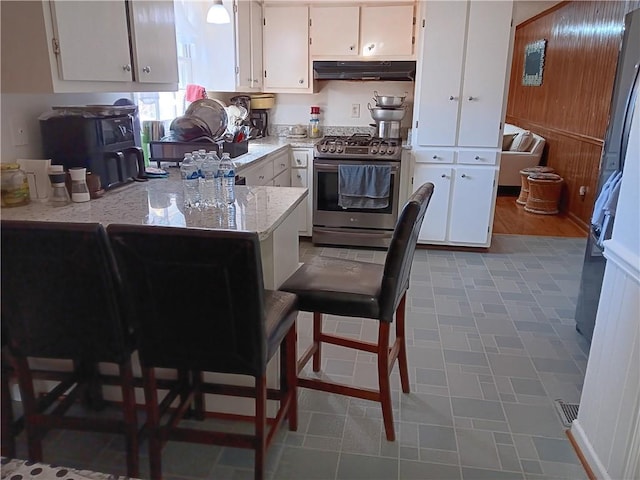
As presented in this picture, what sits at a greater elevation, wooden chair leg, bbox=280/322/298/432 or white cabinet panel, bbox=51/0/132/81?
white cabinet panel, bbox=51/0/132/81

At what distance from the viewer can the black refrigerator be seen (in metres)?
2.36

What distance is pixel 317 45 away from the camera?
4.30 metres

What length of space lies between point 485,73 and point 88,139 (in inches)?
120

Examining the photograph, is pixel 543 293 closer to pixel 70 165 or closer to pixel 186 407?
pixel 186 407

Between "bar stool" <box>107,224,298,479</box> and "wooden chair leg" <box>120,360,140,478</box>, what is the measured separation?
0.25ft

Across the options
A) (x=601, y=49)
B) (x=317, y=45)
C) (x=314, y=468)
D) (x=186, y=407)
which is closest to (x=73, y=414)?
(x=186, y=407)

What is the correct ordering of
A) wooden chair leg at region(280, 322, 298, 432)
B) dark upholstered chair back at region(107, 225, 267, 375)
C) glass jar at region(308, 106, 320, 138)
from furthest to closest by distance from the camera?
glass jar at region(308, 106, 320, 138), wooden chair leg at region(280, 322, 298, 432), dark upholstered chair back at region(107, 225, 267, 375)

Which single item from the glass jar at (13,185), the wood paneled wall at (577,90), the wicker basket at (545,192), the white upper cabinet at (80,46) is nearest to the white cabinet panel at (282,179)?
the white upper cabinet at (80,46)

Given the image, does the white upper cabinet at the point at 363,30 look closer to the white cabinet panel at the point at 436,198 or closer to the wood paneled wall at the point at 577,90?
the white cabinet panel at the point at 436,198

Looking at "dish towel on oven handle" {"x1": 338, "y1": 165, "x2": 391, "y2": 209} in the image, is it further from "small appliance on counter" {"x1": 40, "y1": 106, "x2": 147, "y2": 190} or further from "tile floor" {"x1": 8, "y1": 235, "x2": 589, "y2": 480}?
"small appliance on counter" {"x1": 40, "y1": 106, "x2": 147, "y2": 190}

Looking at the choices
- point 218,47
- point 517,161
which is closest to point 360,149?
point 218,47

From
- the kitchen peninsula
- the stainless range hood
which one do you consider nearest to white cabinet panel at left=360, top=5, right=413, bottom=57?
the stainless range hood

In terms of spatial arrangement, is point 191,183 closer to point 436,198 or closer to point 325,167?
point 325,167

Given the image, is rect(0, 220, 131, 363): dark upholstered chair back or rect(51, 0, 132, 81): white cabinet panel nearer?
rect(0, 220, 131, 363): dark upholstered chair back
